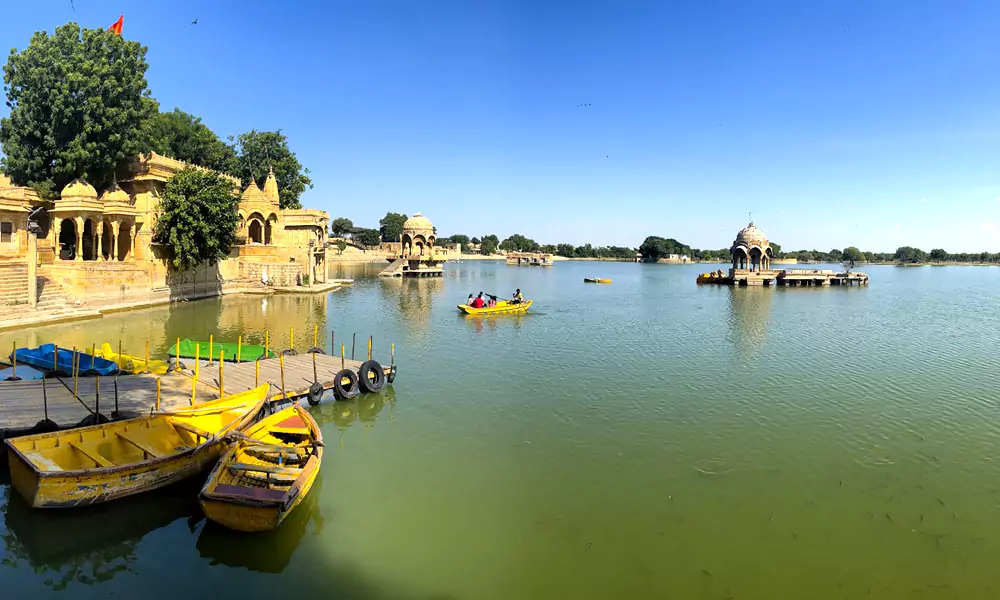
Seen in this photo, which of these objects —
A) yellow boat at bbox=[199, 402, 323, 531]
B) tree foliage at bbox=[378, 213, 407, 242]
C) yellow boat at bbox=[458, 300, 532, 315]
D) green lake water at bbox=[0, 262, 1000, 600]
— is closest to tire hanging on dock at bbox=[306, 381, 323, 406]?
green lake water at bbox=[0, 262, 1000, 600]

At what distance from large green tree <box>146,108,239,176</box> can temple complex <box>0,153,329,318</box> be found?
1144 centimetres

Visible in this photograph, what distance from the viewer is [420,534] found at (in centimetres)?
927

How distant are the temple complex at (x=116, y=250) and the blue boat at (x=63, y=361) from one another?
35.1 feet

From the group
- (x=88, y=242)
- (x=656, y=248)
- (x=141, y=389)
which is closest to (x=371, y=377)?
(x=141, y=389)

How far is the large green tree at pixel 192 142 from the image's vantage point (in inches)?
2085

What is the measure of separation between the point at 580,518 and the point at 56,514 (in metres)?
8.84

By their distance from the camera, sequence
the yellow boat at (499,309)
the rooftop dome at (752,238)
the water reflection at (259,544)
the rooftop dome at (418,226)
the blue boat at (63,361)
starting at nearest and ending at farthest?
the water reflection at (259,544) < the blue boat at (63,361) < the yellow boat at (499,309) < the rooftop dome at (752,238) < the rooftop dome at (418,226)

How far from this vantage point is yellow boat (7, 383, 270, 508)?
8.90m

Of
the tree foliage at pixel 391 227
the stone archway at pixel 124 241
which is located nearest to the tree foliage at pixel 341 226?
the tree foliage at pixel 391 227

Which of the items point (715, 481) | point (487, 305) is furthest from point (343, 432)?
point (487, 305)

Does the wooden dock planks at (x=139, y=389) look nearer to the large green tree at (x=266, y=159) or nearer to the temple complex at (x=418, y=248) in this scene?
the large green tree at (x=266, y=159)

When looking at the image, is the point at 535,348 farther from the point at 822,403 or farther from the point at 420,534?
the point at 420,534

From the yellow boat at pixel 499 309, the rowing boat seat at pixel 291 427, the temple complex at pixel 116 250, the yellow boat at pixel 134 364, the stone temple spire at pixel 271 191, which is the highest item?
the stone temple spire at pixel 271 191

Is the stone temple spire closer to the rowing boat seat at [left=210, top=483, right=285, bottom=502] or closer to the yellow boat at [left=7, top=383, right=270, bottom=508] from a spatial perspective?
the yellow boat at [left=7, top=383, right=270, bottom=508]
